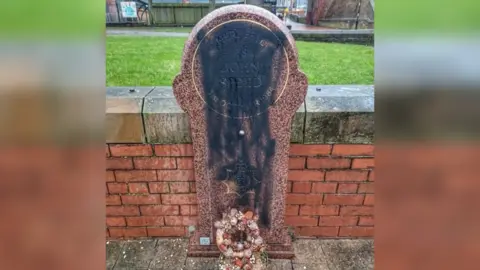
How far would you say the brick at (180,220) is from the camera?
243cm

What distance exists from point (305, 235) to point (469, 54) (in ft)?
7.19

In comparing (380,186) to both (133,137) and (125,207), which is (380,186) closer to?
(133,137)

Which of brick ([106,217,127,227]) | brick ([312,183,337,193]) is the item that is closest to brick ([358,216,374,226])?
brick ([312,183,337,193])

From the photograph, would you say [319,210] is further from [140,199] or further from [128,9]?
[128,9]

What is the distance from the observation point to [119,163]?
2221mm

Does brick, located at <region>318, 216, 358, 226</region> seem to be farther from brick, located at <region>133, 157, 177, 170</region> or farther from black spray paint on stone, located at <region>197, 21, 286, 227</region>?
brick, located at <region>133, 157, 177, 170</region>

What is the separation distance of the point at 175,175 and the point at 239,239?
655mm

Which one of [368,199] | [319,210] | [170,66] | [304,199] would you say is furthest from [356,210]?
[170,66]

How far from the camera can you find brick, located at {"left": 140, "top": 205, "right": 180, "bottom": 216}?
238 centimetres

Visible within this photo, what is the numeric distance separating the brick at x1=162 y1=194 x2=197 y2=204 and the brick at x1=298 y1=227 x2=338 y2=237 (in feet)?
2.98

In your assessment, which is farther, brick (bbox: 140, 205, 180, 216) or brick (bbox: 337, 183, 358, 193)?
brick (bbox: 140, 205, 180, 216)

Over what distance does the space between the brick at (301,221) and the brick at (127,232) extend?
117 centimetres

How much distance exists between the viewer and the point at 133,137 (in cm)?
211

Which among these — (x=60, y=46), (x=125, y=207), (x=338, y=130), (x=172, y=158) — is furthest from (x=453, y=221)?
(x=125, y=207)
